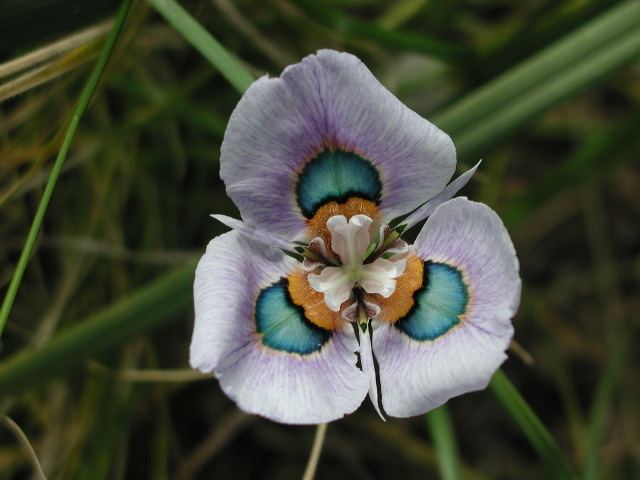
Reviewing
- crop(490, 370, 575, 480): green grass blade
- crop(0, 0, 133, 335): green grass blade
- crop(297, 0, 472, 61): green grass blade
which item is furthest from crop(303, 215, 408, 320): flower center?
crop(297, 0, 472, 61): green grass blade

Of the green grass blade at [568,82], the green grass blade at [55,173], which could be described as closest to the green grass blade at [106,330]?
the green grass blade at [55,173]

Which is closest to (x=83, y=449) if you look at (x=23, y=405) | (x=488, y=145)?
(x=23, y=405)

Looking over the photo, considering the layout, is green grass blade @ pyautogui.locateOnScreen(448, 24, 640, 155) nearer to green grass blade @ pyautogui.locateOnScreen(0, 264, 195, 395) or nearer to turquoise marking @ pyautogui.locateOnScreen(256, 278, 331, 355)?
turquoise marking @ pyautogui.locateOnScreen(256, 278, 331, 355)

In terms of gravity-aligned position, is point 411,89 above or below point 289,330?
above

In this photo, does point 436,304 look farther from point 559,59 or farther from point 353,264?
point 559,59

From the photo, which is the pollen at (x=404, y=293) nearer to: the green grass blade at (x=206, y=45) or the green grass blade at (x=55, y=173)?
the green grass blade at (x=206, y=45)

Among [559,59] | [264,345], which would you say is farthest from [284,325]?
[559,59]

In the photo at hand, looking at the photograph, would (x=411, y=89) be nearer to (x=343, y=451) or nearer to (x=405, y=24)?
(x=405, y=24)
